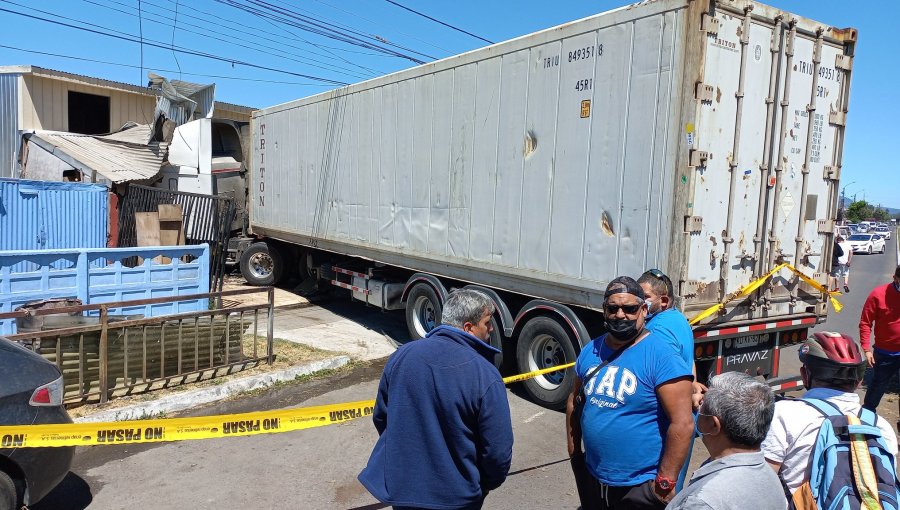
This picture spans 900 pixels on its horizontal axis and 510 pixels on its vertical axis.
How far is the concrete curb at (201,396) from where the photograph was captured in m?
5.44

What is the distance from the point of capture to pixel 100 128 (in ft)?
58.3

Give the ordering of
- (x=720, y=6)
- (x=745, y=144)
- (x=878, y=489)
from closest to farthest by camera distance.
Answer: (x=878, y=489) → (x=720, y=6) → (x=745, y=144)

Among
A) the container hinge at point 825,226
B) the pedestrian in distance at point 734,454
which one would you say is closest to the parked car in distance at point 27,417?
the pedestrian in distance at point 734,454

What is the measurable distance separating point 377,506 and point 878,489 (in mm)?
3064

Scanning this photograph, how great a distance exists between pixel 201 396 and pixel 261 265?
7.65 metres

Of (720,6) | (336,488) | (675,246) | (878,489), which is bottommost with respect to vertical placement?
(336,488)

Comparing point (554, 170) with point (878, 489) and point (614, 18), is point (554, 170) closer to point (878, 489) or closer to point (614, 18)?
point (614, 18)

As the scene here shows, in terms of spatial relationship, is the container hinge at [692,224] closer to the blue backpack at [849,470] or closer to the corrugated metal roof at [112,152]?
the blue backpack at [849,470]

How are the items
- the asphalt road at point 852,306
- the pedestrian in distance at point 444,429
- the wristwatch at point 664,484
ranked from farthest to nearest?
the asphalt road at point 852,306 → the wristwatch at point 664,484 → the pedestrian in distance at point 444,429

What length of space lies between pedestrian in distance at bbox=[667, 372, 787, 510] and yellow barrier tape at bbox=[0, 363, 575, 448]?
6.72 ft

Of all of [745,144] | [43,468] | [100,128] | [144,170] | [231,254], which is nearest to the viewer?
[43,468]

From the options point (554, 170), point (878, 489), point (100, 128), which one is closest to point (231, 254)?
point (100, 128)

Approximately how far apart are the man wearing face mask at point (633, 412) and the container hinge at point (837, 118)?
4441 millimetres

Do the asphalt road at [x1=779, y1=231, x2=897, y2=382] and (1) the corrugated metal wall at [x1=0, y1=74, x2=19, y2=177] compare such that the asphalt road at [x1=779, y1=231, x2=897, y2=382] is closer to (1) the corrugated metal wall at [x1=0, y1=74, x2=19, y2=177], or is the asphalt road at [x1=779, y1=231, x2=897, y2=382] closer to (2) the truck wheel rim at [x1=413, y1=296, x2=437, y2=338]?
(2) the truck wheel rim at [x1=413, y1=296, x2=437, y2=338]
